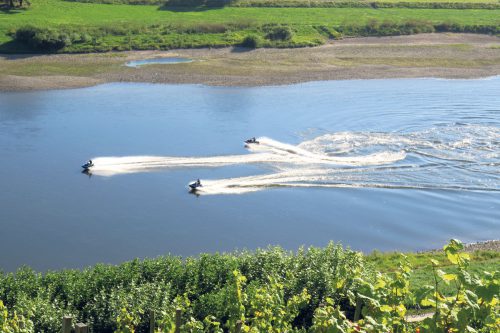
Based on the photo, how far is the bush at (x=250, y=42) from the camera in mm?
82938

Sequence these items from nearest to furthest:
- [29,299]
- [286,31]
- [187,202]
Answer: [29,299]
[187,202]
[286,31]

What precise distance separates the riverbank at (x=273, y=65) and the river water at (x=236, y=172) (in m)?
4.14

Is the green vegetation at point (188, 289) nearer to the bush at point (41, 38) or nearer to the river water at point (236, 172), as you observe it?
the river water at point (236, 172)

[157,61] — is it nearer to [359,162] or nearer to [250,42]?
[250,42]

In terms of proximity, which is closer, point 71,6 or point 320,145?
point 320,145

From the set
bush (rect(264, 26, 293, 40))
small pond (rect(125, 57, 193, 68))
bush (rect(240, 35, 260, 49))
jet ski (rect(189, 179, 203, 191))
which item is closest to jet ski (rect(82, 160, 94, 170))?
jet ski (rect(189, 179, 203, 191))

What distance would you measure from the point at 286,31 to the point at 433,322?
75.9 meters

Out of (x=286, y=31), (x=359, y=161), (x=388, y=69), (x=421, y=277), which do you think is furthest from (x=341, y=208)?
(x=286, y=31)

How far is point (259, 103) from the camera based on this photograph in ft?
205

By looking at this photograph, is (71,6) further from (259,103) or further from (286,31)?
(259,103)

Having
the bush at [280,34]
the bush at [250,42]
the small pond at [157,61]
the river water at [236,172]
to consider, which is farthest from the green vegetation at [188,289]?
the bush at [280,34]

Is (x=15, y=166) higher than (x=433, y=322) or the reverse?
the reverse

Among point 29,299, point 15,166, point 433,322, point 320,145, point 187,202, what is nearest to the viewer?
point 433,322

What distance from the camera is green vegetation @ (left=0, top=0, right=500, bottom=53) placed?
255 feet
